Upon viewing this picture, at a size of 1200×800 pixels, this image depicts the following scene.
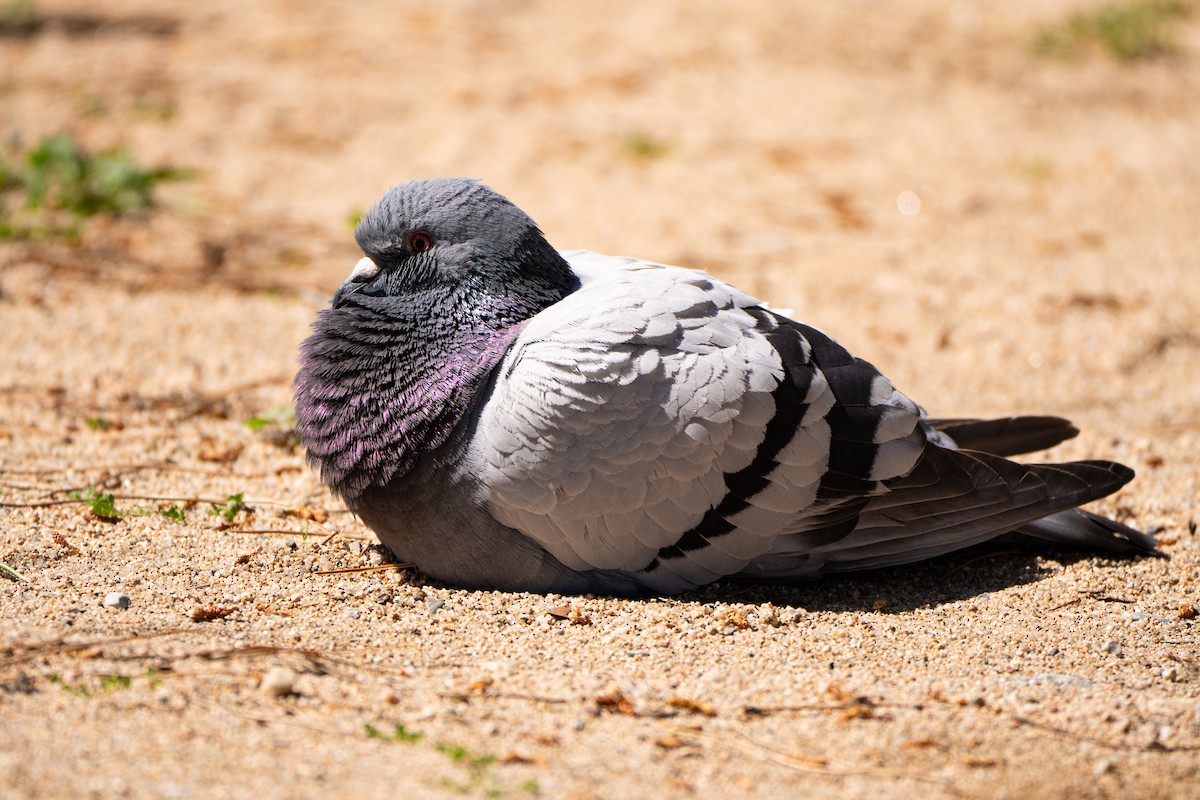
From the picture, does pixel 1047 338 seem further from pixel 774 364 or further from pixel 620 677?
pixel 620 677

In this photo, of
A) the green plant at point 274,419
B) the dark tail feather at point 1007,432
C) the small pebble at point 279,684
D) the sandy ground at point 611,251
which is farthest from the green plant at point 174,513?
the dark tail feather at point 1007,432

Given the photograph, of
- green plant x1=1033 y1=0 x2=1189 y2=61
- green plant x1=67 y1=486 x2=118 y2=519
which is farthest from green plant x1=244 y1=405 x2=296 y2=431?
green plant x1=1033 y1=0 x2=1189 y2=61

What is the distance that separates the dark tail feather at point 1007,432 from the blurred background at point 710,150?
1284 millimetres

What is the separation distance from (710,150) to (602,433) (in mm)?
5832

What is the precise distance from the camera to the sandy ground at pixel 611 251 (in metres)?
2.97

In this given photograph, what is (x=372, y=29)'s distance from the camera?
10.9m

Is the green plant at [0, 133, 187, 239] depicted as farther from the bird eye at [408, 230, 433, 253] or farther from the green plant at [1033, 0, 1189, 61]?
the green plant at [1033, 0, 1189, 61]

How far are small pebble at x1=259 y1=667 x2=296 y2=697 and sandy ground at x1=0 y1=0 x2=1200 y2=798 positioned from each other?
2 centimetres

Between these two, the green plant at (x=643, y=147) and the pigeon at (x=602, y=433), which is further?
the green plant at (x=643, y=147)

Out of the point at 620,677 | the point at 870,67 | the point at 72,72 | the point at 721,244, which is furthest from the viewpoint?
the point at 870,67

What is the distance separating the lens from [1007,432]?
15.6 ft

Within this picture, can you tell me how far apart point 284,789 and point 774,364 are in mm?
2080

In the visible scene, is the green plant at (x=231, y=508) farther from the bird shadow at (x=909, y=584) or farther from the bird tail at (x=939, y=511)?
the bird tail at (x=939, y=511)

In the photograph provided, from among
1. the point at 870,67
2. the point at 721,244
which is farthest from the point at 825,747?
the point at 870,67
